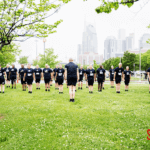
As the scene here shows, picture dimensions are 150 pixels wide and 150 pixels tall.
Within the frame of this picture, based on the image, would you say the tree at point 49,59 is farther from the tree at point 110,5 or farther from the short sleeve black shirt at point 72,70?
the tree at point 110,5

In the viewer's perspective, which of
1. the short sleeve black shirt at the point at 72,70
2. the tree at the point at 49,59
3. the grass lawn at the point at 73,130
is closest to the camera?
the grass lawn at the point at 73,130

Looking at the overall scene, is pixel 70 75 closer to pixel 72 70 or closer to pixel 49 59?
pixel 72 70

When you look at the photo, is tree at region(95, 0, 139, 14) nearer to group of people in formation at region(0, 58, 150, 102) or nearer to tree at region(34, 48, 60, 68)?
group of people in formation at region(0, 58, 150, 102)

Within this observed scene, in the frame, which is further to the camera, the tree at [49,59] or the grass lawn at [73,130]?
the tree at [49,59]

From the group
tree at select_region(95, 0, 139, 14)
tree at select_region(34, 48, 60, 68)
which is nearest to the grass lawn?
tree at select_region(95, 0, 139, 14)

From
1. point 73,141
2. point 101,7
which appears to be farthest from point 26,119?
point 101,7

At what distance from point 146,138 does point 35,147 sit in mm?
2827

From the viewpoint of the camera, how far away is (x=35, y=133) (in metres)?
4.25

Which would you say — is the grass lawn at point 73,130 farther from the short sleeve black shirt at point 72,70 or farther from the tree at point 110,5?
the tree at point 110,5

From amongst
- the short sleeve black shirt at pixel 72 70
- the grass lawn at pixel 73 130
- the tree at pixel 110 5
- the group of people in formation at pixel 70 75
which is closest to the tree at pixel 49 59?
the group of people in formation at pixel 70 75

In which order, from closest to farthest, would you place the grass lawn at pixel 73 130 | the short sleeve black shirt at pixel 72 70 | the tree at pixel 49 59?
the grass lawn at pixel 73 130 < the short sleeve black shirt at pixel 72 70 < the tree at pixel 49 59

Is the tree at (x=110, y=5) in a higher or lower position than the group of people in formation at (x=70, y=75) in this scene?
higher

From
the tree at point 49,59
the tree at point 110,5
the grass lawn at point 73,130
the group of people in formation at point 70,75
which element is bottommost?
the grass lawn at point 73,130

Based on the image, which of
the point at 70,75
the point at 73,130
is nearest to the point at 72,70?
the point at 70,75
